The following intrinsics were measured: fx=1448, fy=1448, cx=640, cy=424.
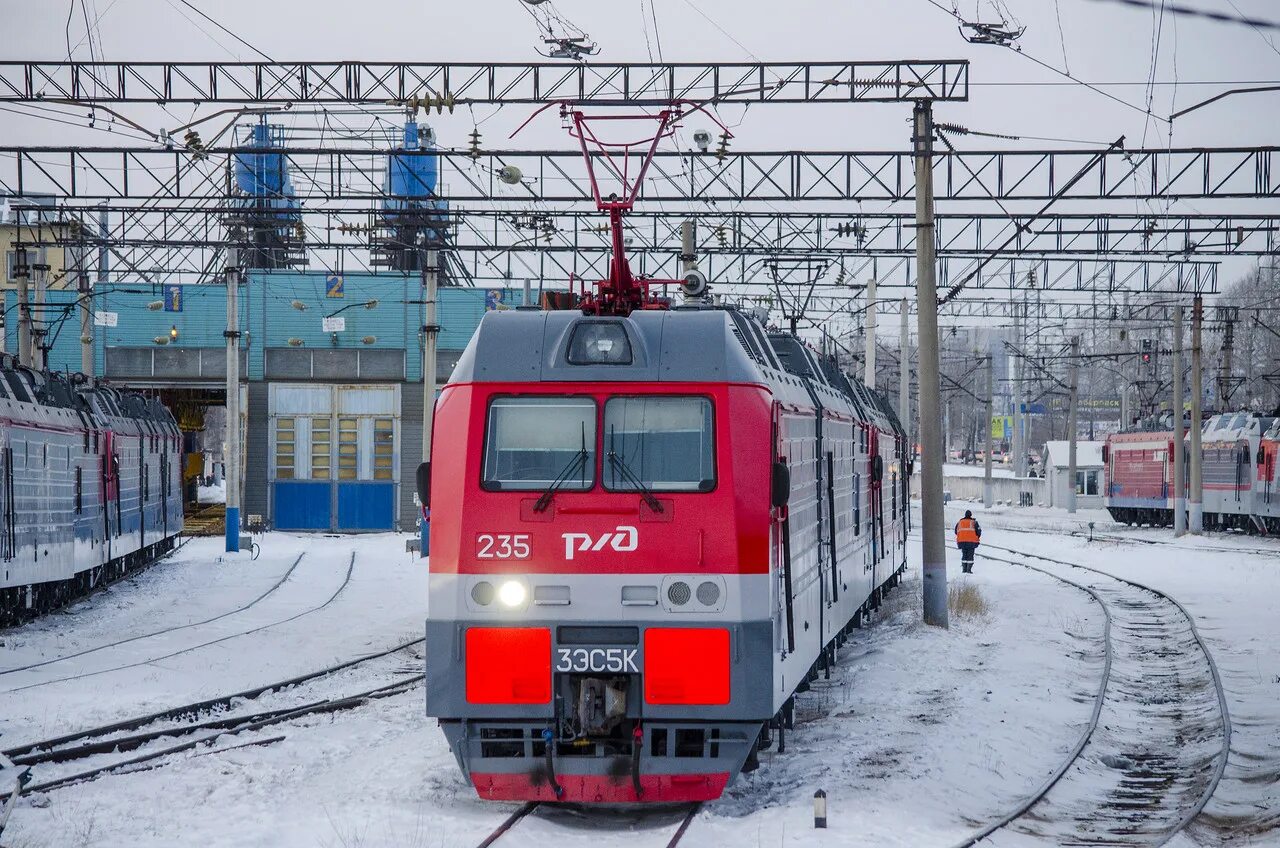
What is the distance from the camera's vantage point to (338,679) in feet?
54.3

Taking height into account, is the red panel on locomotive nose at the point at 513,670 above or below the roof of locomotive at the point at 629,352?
below

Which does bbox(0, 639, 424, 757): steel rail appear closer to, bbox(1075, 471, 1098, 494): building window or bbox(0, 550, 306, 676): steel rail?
bbox(0, 550, 306, 676): steel rail

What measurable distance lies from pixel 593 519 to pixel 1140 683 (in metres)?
9.75

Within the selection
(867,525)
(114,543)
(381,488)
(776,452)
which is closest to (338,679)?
(867,525)

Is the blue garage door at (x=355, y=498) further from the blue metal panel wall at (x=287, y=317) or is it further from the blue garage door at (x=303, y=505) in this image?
the blue metal panel wall at (x=287, y=317)

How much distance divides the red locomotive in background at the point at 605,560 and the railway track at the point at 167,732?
3.57 metres

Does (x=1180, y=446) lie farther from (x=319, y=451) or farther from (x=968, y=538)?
(x=319, y=451)

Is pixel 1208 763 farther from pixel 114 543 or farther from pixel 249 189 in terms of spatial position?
pixel 249 189

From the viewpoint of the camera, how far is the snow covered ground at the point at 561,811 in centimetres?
948

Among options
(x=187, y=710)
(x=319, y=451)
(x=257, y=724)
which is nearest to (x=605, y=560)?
(x=257, y=724)

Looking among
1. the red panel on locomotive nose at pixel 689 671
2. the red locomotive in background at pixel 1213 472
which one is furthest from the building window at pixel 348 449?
the red panel on locomotive nose at pixel 689 671

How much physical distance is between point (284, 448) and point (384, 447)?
3069 millimetres

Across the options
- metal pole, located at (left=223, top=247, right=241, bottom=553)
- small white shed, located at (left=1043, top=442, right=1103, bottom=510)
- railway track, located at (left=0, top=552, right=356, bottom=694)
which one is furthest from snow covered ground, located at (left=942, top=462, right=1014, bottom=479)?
railway track, located at (left=0, top=552, right=356, bottom=694)

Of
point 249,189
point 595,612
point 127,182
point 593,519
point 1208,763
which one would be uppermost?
point 249,189
